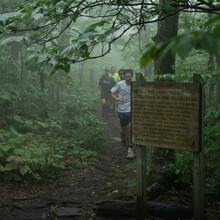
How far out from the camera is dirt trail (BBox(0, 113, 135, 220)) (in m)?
4.02

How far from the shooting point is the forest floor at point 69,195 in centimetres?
397

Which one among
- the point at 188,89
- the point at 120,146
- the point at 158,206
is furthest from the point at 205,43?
the point at 120,146

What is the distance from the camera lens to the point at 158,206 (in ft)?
12.2

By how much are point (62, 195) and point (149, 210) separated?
6.30 ft

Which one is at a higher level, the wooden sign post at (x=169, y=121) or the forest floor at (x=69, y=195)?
the wooden sign post at (x=169, y=121)

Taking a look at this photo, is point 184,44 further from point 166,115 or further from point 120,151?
point 120,151

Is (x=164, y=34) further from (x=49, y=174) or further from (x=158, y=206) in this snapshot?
(x=49, y=174)

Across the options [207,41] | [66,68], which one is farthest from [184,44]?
[66,68]

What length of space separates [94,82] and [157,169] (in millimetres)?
22773

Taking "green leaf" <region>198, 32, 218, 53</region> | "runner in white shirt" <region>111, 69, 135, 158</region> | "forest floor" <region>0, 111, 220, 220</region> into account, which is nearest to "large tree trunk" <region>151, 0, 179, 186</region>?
"forest floor" <region>0, 111, 220, 220</region>

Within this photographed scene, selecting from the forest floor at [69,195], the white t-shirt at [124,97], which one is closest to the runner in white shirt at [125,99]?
the white t-shirt at [124,97]

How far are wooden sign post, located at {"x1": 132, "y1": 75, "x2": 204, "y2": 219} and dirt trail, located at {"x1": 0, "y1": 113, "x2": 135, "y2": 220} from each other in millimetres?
1266

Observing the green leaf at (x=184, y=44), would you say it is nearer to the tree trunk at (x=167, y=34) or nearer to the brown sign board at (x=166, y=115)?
the brown sign board at (x=166, y=115)

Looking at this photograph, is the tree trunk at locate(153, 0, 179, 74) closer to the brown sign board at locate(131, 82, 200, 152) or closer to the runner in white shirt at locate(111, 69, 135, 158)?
the brown sign board at locate(131, 82, 200, 152)
